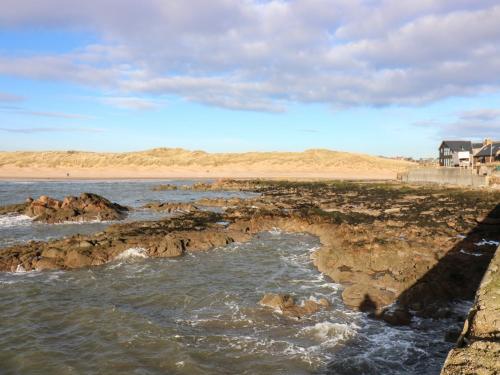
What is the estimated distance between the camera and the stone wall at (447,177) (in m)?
40.8

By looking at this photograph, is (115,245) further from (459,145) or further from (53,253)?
(459,145)

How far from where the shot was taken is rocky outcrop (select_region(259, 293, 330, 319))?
39.3ft

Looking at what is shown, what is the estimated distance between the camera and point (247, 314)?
12.0 metres

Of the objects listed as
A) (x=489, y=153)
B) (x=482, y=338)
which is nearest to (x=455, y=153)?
(x=489, y=153)

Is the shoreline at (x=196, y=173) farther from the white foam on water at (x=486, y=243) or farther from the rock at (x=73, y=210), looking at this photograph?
the white foam on water at (x=486, y=243)

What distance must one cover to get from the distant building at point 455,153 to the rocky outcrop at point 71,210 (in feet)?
168

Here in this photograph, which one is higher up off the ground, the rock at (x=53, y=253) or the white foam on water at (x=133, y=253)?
the rock at (x=53, y=253)

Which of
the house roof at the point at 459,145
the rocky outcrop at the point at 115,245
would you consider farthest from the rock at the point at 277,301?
the house roof at the point at 459,145

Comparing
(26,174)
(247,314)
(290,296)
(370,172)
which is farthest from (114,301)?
(370,172)

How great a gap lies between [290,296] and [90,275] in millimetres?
7904

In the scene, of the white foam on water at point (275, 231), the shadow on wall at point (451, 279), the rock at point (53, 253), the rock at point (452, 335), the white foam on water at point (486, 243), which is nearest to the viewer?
the rock at point (452, 335)

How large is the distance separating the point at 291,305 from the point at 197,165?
91.9m

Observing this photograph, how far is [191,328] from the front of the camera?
1117 cm

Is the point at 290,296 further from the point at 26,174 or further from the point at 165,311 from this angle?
the point at 26,174
